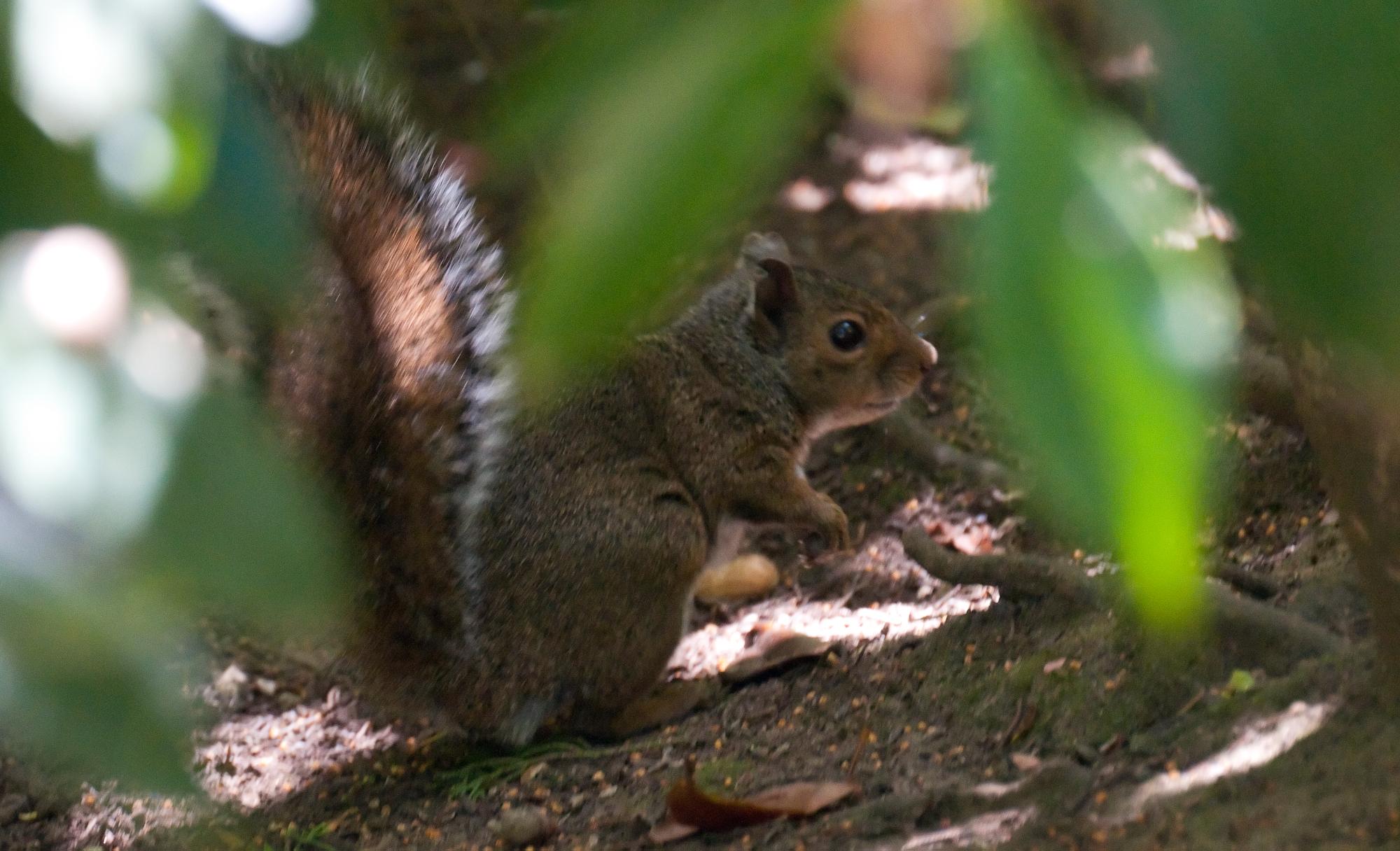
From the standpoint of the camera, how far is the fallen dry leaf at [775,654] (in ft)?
6.88

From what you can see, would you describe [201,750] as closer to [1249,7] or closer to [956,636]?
[1249,7]

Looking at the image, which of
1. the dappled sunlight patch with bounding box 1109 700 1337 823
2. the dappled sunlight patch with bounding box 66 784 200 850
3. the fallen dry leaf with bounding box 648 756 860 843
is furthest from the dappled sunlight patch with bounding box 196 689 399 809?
the dappled sunlight patch with bounding box 1109 700 1337 823

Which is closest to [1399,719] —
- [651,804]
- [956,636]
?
[956,636]

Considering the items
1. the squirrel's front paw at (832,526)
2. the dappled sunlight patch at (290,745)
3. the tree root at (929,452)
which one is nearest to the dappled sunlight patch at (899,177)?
the tree root at (929,452)

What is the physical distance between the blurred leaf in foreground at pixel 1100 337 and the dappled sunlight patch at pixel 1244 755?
1.16 metres

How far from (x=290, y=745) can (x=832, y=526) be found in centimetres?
102

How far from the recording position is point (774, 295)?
2.31m

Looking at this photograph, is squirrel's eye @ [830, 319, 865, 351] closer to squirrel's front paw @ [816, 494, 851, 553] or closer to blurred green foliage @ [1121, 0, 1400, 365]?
squirrel's front paw @ [816, 494, 851, 553]

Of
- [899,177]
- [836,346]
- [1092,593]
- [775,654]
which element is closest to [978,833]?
[1092,593]

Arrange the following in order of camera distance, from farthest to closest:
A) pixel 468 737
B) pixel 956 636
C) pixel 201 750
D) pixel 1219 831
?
1. pixel 468 737
2. pixel 956 636
3. pixel 1219 831
4. pixel 201 750

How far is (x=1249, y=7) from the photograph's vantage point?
0.78 ft

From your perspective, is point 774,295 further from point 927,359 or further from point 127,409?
point 127,409

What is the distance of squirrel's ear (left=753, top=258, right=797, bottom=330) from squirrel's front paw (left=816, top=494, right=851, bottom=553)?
0.34 m

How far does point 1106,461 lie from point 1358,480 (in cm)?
115
